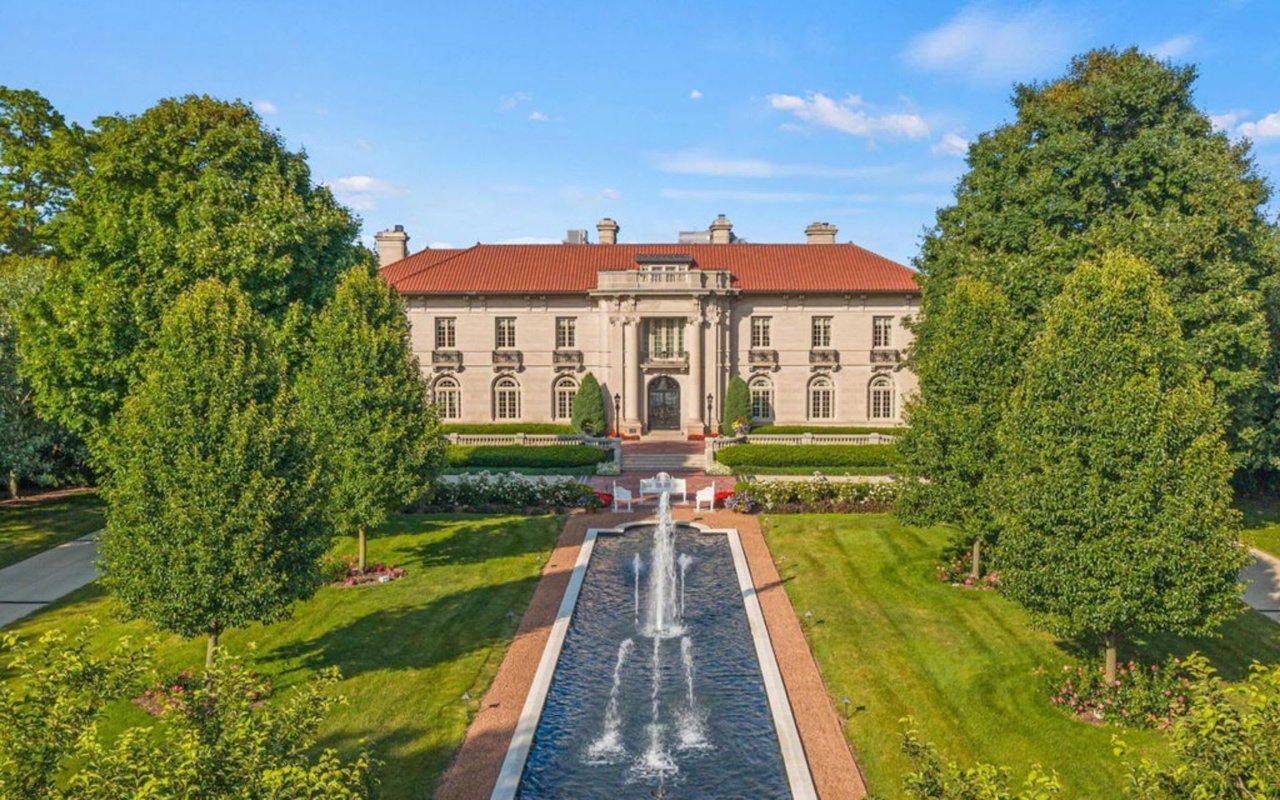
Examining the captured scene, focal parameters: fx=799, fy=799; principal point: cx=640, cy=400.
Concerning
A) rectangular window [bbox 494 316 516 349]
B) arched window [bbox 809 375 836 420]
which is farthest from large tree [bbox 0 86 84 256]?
arched window [bbox 809 375 836 420]

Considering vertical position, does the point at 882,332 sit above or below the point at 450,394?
above

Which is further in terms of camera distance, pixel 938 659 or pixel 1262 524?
pixel 1262 524

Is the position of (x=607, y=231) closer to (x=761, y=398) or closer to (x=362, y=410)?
(x=761, y=398)

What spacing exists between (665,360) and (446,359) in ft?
45.5

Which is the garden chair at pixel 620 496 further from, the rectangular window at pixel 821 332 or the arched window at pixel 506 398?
the rectangular window at pixel 821 332

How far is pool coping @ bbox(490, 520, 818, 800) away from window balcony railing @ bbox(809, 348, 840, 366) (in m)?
26.1

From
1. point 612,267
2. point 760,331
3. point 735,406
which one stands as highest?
point 612,267

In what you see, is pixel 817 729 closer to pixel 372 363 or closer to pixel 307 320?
pixel 372 363

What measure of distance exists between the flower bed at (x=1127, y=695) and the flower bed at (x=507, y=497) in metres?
19.0

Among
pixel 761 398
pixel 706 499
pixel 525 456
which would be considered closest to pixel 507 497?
pixel 525 456

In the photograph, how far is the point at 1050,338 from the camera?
16078mm

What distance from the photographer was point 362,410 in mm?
23359

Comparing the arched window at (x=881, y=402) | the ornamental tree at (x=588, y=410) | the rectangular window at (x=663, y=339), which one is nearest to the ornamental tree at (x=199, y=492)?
the ornamental tree at (x=588, y=410)

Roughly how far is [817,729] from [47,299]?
92.3 feet
